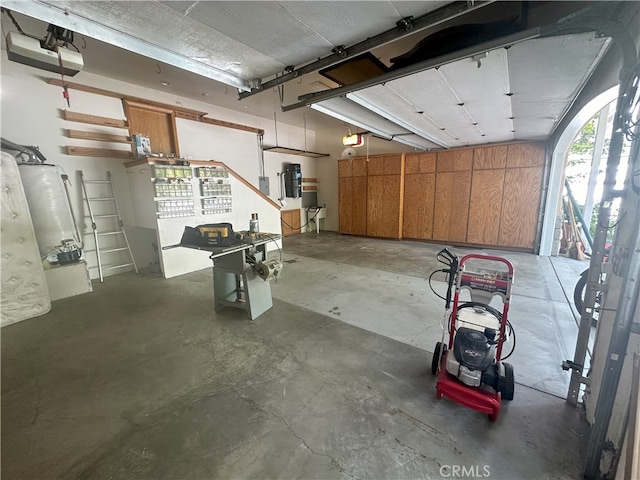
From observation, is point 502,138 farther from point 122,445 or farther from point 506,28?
point 122,445

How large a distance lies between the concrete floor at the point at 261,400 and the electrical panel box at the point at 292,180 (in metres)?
5.22

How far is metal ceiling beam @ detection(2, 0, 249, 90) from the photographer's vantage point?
4.87ft

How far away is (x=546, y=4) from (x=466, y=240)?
5.20 meters

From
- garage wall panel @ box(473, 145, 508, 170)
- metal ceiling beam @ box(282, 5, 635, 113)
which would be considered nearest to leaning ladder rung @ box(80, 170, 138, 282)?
metal ceiling beam @ box(282, 5, 635, 113)

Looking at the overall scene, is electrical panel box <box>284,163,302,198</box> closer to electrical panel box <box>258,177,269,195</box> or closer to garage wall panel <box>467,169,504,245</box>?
Result: electrical panel box <box>258,177,269,195</box>

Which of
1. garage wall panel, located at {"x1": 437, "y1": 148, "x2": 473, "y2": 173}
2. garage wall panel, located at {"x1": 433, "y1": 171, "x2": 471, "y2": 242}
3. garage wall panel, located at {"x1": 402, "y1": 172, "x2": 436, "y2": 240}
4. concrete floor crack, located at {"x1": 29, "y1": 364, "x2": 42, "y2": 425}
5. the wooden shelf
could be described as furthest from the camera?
the wooden shelf

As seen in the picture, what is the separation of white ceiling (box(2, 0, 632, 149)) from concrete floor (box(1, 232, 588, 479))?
2.50 metres

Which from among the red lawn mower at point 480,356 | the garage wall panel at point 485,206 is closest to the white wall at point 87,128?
the red lawn mower at point 480,356

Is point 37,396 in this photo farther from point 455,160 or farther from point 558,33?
point 455,160

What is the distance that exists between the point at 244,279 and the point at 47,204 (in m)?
3.22

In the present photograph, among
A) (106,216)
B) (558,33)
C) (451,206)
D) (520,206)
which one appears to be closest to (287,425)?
(558,33)

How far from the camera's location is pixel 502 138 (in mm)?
5227

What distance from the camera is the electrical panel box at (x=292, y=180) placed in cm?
777

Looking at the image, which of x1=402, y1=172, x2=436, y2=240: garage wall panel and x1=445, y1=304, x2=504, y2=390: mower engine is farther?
x1=402, y1=172, x2=436, y2=240: garage wall panel
